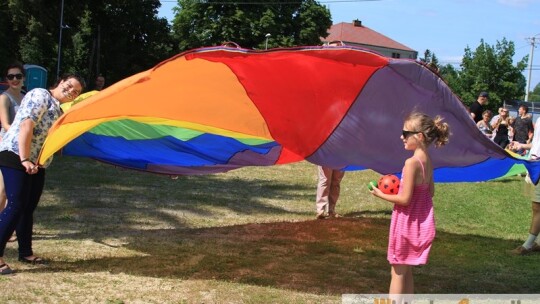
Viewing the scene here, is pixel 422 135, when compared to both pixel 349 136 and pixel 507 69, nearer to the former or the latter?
pixel 349 136

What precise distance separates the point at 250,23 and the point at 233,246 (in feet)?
140

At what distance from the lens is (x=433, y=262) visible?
18.0 ft

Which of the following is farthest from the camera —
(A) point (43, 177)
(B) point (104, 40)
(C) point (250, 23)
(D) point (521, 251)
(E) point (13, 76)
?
(C) point (250, 23)

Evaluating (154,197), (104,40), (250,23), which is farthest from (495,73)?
(154,197)

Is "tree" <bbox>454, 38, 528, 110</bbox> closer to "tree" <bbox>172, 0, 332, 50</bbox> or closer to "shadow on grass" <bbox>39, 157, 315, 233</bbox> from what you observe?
"tree" <bbox>172, 0, 332, 50</bbox>

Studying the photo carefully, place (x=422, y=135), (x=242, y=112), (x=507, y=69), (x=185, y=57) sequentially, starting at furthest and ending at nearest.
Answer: (x=507, y=69) < (x=242, y=112) < (x=185, y=57) < (x=422, y=135)

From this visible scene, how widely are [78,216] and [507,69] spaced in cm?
4439

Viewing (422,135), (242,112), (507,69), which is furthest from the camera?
(507,69)

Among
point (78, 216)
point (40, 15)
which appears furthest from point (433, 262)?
point (40, 15)

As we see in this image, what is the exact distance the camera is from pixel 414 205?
3.63 metres

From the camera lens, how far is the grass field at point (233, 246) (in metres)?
4.30

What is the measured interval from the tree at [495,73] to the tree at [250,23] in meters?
12.3

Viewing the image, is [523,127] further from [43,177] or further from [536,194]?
[43,177]

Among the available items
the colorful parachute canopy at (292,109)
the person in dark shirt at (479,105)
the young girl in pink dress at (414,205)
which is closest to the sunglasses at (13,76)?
the colorful parachute canopy at (292,109)
